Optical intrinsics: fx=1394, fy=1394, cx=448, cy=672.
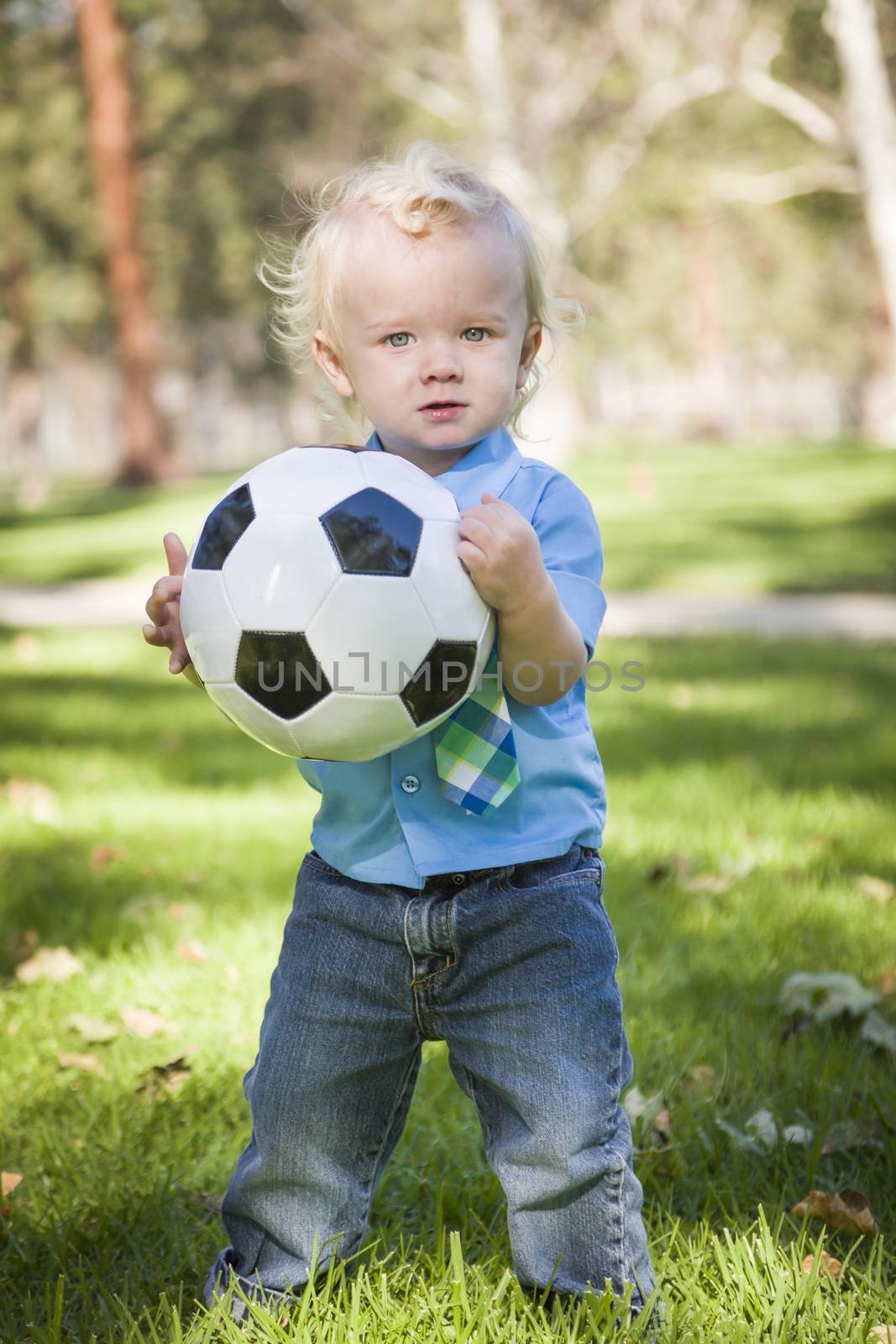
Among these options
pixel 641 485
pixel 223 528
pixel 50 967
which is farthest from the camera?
pixel 641 485

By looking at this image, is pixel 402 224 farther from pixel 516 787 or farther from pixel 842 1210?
pixel 842 1210

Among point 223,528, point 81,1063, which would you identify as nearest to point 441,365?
point 223,528

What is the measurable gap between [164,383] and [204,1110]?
48.6 m

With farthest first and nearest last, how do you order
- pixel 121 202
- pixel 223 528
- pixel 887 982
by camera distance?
1. pixel 121 202
2. pixel 887 982
3. pixel 223 528

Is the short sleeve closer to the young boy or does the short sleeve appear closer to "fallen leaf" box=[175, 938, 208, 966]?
the young boy

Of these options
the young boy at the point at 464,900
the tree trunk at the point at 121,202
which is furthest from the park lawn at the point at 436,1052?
the tree trunk at the point at 121,202

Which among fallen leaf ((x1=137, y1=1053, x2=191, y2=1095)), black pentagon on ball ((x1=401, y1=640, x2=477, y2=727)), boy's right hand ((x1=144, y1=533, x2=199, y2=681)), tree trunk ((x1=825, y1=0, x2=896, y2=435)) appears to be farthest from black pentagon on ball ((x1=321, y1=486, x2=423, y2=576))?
tree trunk ((x1=825, y1=0, x2=896, y2=435))

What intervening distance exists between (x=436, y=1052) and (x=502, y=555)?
1465 millimetres

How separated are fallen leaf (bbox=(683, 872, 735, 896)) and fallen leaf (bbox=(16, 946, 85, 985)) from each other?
1633mm

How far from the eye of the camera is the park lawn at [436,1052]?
212cm

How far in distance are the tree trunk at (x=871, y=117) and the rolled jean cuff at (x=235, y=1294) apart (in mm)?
13505

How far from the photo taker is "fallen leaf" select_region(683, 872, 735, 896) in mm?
3838

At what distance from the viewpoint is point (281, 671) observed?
190cm

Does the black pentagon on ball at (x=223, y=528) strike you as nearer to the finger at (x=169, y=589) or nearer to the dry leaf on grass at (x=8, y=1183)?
the finger at (x=169, y=589)
